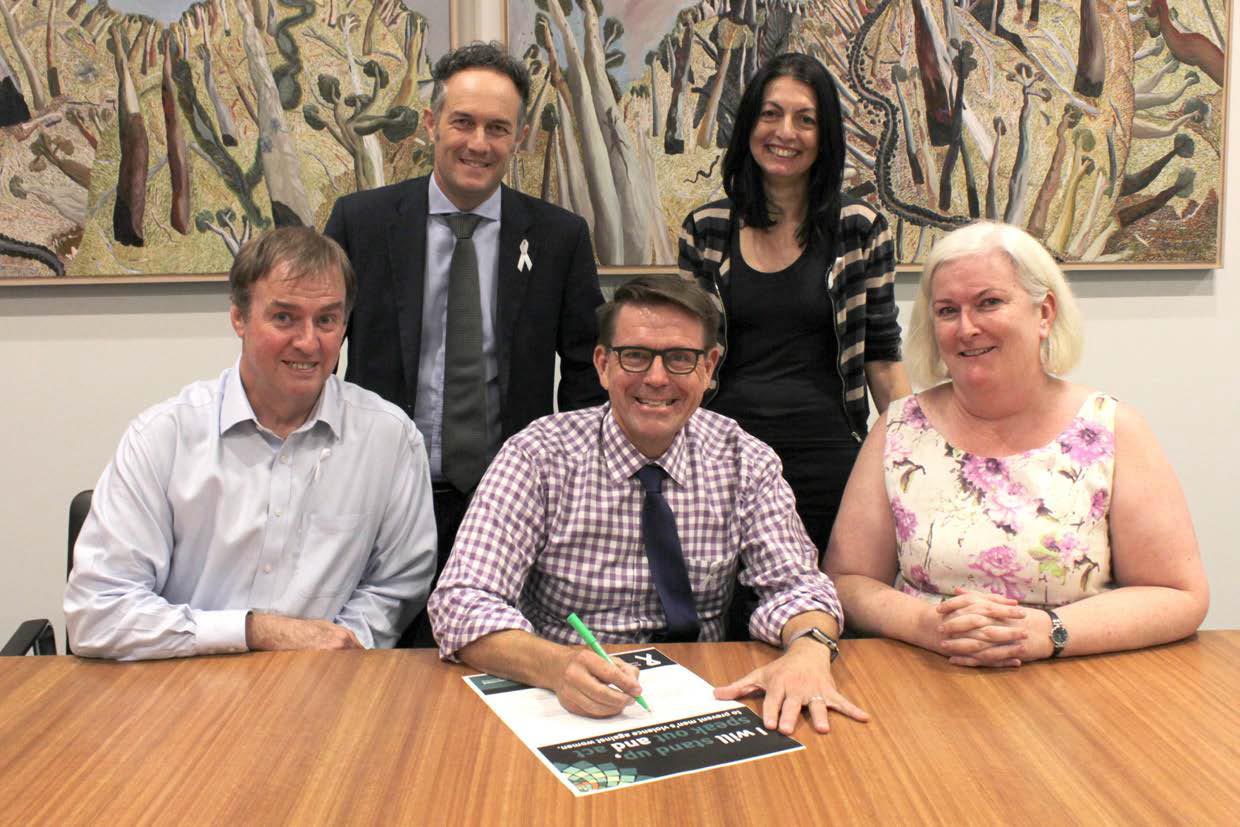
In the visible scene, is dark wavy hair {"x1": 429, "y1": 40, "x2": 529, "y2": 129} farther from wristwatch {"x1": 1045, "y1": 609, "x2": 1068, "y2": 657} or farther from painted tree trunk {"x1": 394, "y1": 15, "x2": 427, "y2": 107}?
wristwatch {"x1": 1045, "y1": 609, "x2": 1068, "y2": 657}

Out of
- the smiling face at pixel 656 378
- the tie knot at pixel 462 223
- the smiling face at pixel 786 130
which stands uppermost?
the smiling face at pixel 786 130

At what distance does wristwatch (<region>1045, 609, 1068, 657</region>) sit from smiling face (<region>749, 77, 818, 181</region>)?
1202mm

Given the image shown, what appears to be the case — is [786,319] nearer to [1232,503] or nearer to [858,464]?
[858,464]

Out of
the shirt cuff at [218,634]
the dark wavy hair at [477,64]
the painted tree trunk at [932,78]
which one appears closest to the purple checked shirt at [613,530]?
the shirt cuff at [218,634]

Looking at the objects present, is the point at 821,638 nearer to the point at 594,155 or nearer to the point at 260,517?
the point at 260,517

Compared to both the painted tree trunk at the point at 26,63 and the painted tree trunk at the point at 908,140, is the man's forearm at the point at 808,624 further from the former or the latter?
the painted tree trunk at the point at 26,63

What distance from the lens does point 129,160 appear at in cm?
301

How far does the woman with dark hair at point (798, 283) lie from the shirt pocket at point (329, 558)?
91 cm

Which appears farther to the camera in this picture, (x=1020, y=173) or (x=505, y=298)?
(x=1020, y=173)

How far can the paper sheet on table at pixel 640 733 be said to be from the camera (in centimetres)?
131

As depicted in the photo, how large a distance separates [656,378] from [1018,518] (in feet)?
2.21

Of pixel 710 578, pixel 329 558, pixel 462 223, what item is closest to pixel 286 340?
pixel 329 558

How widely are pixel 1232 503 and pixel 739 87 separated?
2.10m

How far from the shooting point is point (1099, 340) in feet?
11.0
